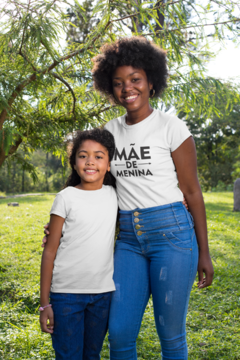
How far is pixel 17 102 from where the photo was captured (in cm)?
301

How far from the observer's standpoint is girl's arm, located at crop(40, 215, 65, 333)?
1.61m

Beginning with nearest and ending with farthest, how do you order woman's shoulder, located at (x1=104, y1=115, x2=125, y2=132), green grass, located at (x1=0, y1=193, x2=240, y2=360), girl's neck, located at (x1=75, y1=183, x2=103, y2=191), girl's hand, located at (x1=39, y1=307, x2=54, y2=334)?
girl's hand, located at (x1=39, y1=307, x2=54, y2=334), girl's neck, located at (x1=75, y1=183, x2=103, y2=191), woman's shoulder, located at (x1=104, y1=115, x2=125, y2=132), green grass, located at (x1=0, y1=193, x2=240, y2=360)

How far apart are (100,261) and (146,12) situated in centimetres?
176

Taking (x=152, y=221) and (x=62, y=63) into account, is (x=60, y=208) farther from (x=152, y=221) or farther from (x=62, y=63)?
(x=62, y=63)

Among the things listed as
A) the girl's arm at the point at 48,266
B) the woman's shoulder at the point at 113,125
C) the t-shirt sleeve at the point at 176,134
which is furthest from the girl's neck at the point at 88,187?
the t-shirt sleeve at the point at 176,134

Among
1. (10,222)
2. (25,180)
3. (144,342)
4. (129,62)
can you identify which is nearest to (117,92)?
(129,62)

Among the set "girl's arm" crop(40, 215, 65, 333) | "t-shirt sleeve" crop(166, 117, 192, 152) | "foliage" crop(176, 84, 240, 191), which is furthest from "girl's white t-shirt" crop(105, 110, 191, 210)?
"foliage" crop(176, 84, 240, 191)

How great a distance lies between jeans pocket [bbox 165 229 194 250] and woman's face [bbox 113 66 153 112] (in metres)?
0.69

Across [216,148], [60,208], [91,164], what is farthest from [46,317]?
[216,148]

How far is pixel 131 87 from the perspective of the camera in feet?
6.07

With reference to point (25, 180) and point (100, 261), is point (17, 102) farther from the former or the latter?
point (25, 180)

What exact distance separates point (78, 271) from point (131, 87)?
985mm

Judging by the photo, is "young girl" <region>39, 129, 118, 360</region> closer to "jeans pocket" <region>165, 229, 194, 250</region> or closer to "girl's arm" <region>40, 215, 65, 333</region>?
"girl's arm" <region>40, 215, 65, 333</region>

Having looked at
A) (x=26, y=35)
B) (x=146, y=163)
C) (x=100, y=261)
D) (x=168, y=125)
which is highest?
(x=26, y=35)
